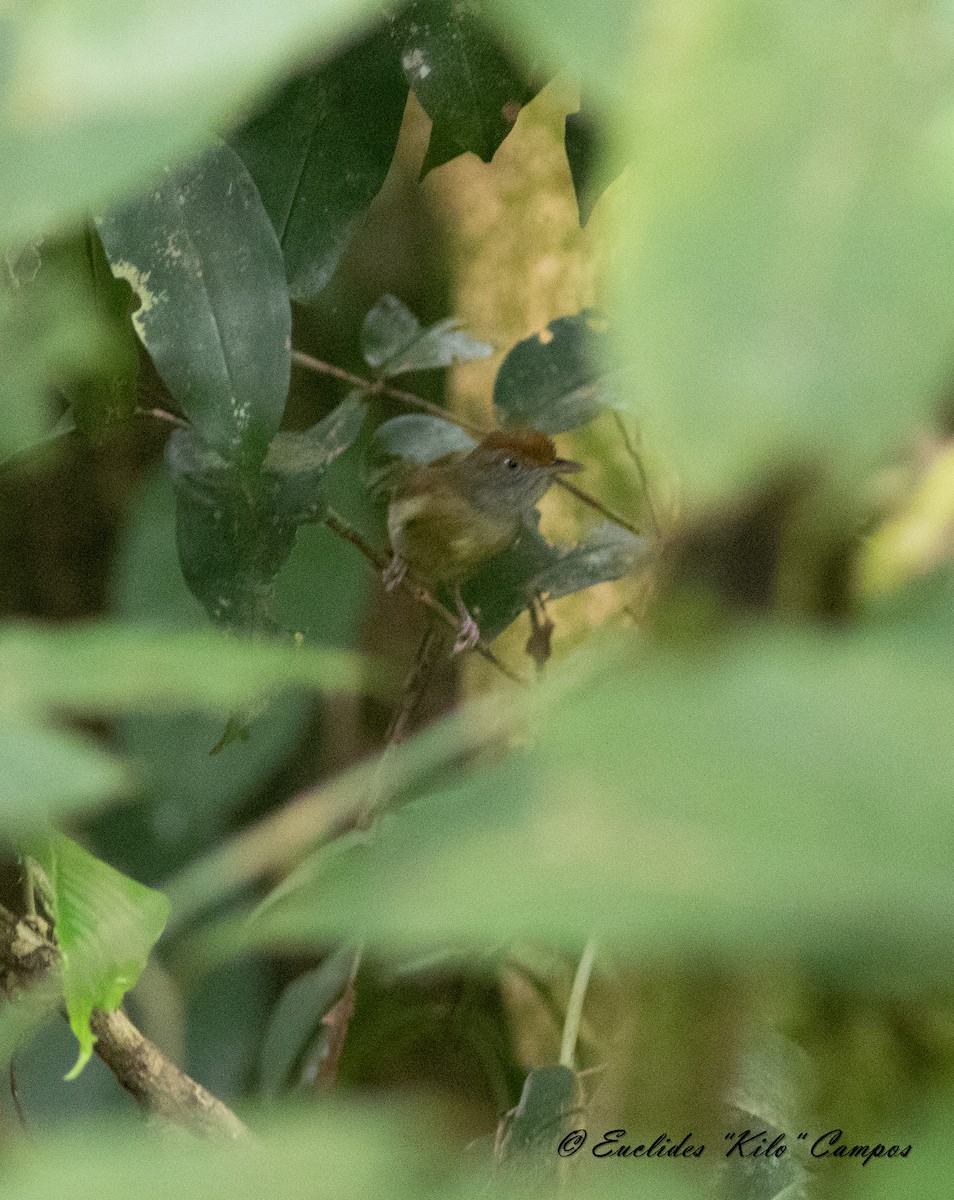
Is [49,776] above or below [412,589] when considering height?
above

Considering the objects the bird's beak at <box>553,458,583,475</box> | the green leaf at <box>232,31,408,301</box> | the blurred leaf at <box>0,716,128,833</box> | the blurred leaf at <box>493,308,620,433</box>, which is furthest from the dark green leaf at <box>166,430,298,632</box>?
the bird's beak at <box>553,458,583,475</box>

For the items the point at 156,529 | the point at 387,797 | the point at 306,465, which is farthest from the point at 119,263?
the point at 156,529

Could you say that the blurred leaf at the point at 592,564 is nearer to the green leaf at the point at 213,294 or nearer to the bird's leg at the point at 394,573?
the bird's leg at the point at 394,573

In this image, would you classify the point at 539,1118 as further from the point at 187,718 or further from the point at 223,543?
the point at 187,718

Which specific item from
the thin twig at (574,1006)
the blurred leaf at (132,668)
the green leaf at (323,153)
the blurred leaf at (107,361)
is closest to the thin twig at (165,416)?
the blurred leaf at (107,361)

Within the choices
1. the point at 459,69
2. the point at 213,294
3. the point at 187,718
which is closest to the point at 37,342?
the point at 213,294

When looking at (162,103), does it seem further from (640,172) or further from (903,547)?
(903,547)
